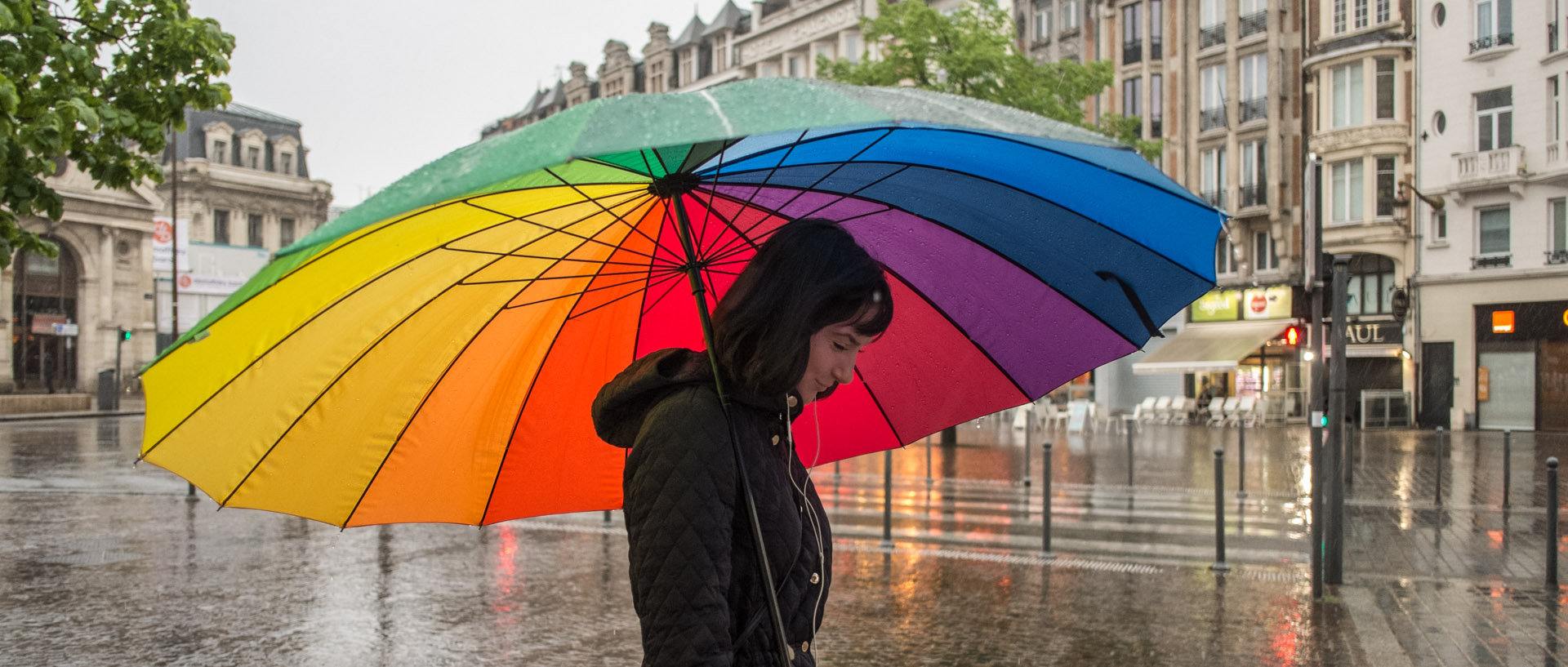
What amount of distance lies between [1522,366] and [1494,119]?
687 cm

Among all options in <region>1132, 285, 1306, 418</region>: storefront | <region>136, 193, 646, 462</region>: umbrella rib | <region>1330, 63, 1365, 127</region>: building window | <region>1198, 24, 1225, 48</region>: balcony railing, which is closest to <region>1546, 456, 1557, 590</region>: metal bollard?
<region>136, 193, 646, 462</region>: umbrella rib

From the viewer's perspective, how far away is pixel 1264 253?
3862 cm

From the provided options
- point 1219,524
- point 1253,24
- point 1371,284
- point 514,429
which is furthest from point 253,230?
point 514,429

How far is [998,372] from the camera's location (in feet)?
11.5

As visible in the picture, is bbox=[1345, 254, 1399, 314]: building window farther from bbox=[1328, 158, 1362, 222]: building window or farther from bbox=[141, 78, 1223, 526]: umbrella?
bbox=[141, 78, 1223, 526]: umbrella

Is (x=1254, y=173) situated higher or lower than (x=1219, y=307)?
higher

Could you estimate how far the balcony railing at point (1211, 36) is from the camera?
39156mm

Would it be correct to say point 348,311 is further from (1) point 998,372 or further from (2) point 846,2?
(2) point 846,2

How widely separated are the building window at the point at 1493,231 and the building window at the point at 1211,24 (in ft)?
36.1

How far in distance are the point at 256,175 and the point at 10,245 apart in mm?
64404

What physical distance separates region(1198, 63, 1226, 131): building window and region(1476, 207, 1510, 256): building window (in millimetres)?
9523

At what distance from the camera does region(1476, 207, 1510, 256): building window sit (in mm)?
31266

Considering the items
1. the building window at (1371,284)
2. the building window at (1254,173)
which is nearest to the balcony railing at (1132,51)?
the building window at (1254,173)

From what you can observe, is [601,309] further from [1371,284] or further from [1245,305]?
[1245,305]
